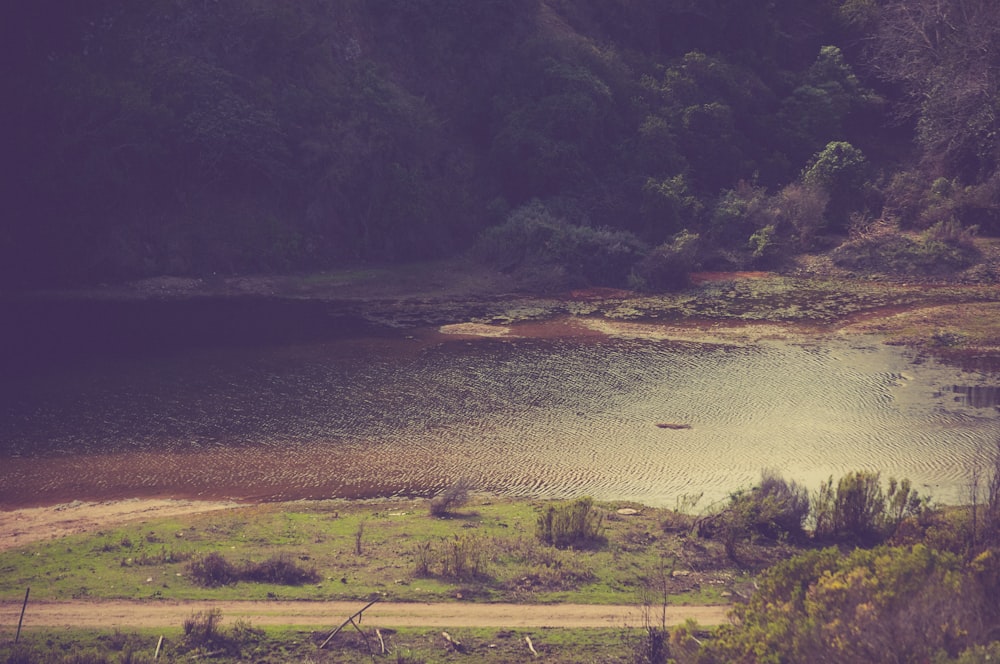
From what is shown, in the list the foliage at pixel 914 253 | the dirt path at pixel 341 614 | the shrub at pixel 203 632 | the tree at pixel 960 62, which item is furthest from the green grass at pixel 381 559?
the foliage at pixel 914 253

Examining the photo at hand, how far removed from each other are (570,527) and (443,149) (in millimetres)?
36999

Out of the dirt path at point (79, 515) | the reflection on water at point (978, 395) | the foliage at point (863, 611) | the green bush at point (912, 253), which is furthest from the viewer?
the green bush at point (912, 253)

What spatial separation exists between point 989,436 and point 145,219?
38249 millimetres

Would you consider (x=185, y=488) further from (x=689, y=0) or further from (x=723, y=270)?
(x=689, y=0)

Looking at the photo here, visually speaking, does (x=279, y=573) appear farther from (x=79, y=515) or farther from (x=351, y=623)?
(x=79, y=515)

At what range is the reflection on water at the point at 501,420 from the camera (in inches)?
997

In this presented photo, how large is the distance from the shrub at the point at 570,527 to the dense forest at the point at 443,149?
2767 centimetres

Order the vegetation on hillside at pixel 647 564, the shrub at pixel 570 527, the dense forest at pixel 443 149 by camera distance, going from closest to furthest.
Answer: the vegetation on hillside at pixel 647 564
the shrub at pixel 570 527
the dense forest at pixel 443 149

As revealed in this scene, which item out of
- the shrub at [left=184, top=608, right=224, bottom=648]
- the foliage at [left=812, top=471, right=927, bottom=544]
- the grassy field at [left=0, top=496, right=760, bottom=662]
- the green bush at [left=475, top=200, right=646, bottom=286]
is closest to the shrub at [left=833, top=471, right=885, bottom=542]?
the foliage at [left=812, top=471, right=927, bottom=544]

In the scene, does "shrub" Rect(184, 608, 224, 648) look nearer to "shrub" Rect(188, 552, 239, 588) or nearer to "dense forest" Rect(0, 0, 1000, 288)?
"shrub" Rect(188, 552, 239, 588)

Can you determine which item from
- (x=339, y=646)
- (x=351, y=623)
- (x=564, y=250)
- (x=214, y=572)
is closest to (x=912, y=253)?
(x=564, y=250)

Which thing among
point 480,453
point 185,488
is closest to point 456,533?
point 480,453

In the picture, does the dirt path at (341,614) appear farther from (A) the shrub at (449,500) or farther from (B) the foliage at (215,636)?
(A) the shrub at (449,500)

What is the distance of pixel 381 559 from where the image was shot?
19.2 m
